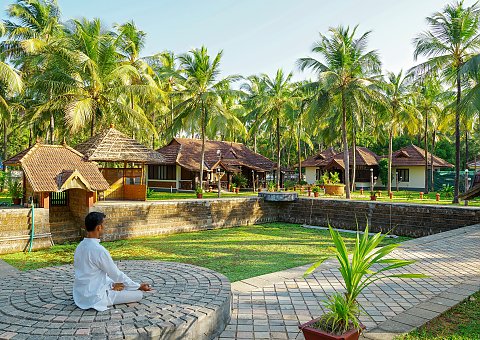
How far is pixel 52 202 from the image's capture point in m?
12.6

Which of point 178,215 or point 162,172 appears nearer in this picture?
point 178,215

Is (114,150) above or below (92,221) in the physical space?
above

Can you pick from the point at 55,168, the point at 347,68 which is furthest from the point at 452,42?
the point at 55,168

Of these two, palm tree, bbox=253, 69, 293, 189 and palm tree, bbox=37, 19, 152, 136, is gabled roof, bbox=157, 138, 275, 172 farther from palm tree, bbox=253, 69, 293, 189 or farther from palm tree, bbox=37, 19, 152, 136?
palm tree, bbox=37, 19, 152, 136

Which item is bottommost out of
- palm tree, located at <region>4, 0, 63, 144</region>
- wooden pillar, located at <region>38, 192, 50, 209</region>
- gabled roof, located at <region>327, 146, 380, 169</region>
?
wooden pillar, located at <region>38, 192, 50, 209</region>

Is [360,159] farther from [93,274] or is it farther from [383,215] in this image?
[93,274]

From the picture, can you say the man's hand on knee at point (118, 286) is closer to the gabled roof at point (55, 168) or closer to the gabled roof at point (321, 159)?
the gabled roof at point (55, 168)

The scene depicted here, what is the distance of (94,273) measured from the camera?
13.4 feet

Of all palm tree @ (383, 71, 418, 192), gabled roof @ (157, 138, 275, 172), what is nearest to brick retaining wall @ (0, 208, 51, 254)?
gabled roof @ (157, 138, 275, 172)

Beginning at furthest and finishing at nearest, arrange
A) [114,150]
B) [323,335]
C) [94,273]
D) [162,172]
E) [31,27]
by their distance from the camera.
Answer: [162,172] → [31,27] → [114,150] → [94,273] → [323,335]

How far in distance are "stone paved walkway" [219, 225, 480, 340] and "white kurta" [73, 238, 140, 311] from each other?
1.35 metres

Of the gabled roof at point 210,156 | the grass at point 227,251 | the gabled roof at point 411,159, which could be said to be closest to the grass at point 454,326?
the grass at point 227,251

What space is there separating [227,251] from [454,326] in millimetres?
6940

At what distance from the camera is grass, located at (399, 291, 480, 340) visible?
4.17 meters
